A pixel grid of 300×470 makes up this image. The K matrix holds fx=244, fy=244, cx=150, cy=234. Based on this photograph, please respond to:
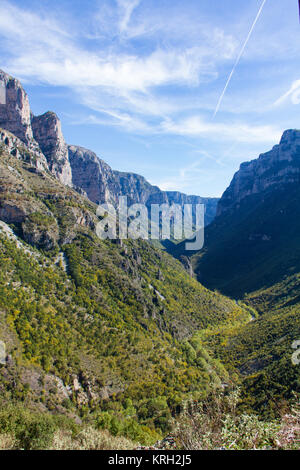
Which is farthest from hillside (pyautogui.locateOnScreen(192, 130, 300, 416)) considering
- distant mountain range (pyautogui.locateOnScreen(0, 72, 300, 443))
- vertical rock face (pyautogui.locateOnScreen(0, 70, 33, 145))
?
vertical rock face (pyautogui.locateOnScreen(0, 70, 33, 145))

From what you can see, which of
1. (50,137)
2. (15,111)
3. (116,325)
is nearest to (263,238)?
(116,325)

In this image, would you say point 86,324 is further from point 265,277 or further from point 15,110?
point 15,110

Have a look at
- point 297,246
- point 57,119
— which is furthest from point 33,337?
point 57,119

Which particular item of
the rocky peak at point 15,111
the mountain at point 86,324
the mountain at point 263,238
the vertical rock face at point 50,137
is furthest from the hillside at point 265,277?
the rocky peak at point 15,111

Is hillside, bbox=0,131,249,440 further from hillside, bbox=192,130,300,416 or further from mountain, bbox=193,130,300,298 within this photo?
mountain, bbox=193,130,300,298

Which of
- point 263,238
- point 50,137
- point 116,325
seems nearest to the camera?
point 116,325

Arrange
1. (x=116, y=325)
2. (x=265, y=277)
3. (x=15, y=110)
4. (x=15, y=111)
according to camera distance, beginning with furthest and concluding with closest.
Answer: (x=15, y=110) < (x=15, y=111) < (x=265, y=277) < (x=116, y=325)

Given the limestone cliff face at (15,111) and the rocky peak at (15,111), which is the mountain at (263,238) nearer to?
the limestone cliff face at (15,111)

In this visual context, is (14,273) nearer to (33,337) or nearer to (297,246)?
(33,337)

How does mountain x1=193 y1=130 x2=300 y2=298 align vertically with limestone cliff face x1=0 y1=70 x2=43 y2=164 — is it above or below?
below

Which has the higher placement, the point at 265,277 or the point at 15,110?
the point at 15,110

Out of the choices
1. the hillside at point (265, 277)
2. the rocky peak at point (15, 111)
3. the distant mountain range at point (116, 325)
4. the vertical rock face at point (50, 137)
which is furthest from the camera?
the vertical rock face at point (50, 137)

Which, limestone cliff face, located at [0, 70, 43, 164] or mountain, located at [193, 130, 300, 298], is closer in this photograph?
mountain, located at [193, 130, 300, 298]

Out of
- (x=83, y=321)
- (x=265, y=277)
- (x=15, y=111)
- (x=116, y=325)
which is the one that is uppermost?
(x=15, y=111)
